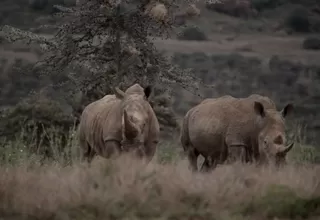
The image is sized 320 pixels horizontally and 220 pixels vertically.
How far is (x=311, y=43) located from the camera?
1255 inches

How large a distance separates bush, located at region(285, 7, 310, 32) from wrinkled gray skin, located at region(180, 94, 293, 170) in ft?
50.6

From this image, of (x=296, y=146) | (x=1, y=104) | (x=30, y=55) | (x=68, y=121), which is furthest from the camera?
(x=30, y=55)

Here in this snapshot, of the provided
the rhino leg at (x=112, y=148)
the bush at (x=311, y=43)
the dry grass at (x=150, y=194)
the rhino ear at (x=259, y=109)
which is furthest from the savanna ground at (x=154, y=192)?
the bush at (x=311, y=43)

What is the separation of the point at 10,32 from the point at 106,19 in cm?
228

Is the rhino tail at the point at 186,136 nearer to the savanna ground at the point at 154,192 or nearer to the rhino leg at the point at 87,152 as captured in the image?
the rhino leg at the point at 87,152

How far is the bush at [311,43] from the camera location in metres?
30.9

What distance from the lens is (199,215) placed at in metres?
8.49

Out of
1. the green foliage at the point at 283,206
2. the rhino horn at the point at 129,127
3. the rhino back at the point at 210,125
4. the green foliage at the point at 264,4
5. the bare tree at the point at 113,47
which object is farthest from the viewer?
the green foliage at the point at 264,4

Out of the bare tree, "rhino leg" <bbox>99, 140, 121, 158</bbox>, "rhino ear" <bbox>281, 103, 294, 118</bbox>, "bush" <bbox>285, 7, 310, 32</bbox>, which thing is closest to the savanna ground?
"rhino leg" <bbox>99, 140, 121, 158</bbox>

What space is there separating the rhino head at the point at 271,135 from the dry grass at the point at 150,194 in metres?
1.20

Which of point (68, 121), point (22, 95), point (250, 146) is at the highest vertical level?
point (250, 146)

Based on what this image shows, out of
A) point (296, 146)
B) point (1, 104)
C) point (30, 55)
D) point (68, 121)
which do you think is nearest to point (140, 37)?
point (68, 121)

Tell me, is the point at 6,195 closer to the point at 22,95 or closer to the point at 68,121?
the point at 68,121

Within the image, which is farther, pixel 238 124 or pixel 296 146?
pixel 296 146
